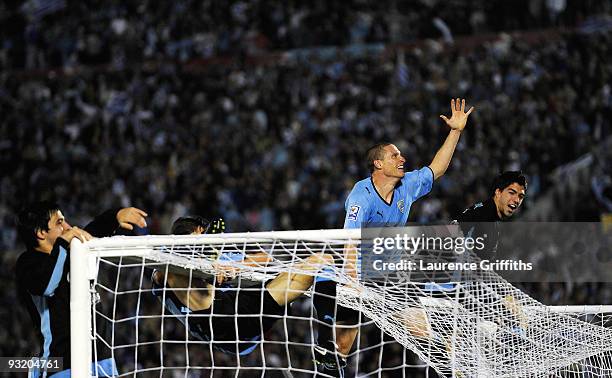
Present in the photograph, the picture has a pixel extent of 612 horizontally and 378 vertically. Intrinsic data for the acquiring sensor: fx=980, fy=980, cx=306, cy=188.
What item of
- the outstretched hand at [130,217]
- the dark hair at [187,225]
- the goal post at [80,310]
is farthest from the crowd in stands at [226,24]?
the goal post at [80,310]

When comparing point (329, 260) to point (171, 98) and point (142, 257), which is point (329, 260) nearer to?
point (142, 257)

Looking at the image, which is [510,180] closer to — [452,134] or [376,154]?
[452,134]

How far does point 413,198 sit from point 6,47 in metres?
13.8

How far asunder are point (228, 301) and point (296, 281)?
1.54 ft

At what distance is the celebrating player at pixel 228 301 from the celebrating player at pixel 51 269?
0.46 meters

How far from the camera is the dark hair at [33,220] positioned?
4.88 m

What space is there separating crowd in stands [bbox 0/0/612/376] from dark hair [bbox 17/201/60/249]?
6880 mm

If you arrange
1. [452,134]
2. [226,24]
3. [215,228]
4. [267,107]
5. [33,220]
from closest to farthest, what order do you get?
[33,220] < [215,228] < [452,134] < [267,107] < [226,24]

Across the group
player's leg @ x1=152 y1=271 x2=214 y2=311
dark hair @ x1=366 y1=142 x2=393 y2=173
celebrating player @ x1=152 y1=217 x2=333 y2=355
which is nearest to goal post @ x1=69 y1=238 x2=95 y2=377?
celebrating player @ x1=152 y1=217 x2=333 y2=355

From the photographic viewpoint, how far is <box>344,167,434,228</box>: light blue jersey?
5.54m

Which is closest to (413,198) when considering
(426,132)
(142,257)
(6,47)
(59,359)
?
(142,257)

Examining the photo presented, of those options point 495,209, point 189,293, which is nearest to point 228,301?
point 189,293

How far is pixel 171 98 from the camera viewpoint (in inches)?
628

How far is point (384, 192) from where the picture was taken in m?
5.74
